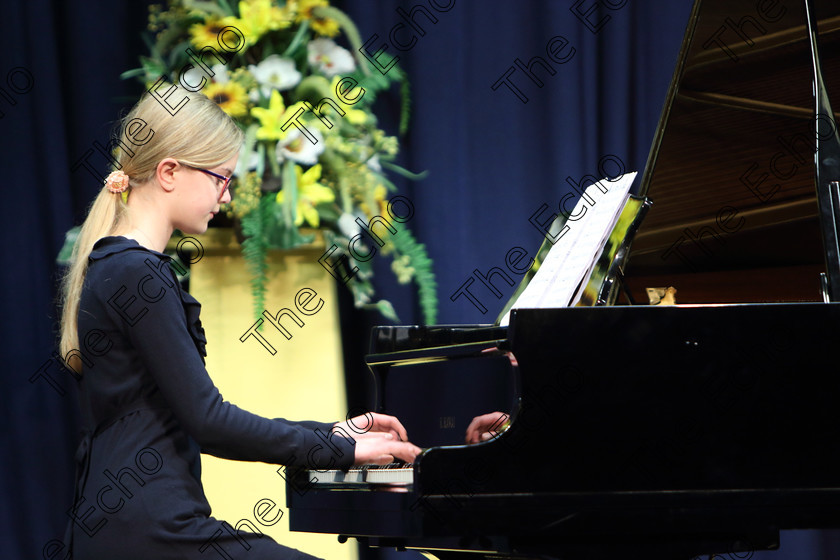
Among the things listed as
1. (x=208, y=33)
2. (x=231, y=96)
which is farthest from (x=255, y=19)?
(x=231, y=96)

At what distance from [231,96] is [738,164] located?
1461mm

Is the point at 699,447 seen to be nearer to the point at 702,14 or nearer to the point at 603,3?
the point at 702,14

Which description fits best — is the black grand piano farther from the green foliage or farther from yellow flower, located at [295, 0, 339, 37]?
yellow flower, located at [295, 0, 339, 37]

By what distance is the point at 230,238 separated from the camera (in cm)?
283

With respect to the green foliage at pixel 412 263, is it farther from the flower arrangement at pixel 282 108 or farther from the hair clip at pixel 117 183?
the hair clip at pixel 117 183

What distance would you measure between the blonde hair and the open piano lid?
3.66 feet

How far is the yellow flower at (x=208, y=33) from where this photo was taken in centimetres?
264

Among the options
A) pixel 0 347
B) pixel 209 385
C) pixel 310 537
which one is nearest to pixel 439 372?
pixel 209 385

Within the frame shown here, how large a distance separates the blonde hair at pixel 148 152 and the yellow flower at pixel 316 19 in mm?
1124

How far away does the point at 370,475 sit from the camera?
167 cm

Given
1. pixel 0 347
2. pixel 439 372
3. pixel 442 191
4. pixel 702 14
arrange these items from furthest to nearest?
pixel 442 191, pixel 0 347, pixel 702 14, pixel 439 372

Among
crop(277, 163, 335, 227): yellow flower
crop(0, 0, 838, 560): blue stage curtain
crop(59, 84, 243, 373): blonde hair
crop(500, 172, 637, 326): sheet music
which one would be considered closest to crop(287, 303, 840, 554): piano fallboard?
crop(500, 172, 637, 326): sheet music

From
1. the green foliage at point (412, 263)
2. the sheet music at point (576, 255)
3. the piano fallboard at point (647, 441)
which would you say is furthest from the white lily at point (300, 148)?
the piano fallboard at point (647, 441)

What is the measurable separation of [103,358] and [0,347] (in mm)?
1776
